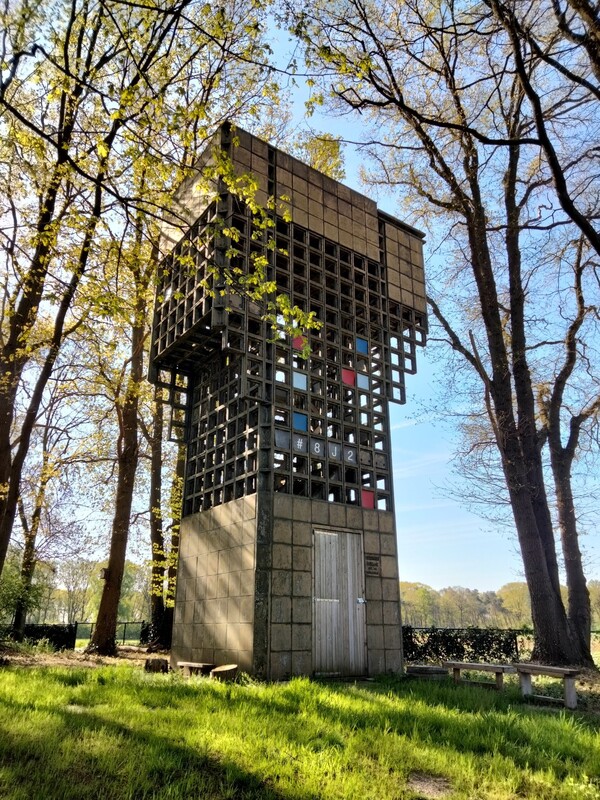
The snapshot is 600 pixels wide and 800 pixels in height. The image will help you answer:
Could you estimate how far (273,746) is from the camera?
3.87 metres

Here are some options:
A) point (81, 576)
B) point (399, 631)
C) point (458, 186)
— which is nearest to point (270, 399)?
point (399, 631)

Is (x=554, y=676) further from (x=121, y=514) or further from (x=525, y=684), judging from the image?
(x=121, y=514)

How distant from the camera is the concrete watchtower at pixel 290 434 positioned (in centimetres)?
798

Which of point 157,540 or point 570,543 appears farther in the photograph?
point 157,540

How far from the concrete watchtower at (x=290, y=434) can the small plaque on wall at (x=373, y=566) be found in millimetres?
31

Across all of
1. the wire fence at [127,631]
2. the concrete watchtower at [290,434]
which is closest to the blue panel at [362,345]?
the concrete watchtower at [290,434]

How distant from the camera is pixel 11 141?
704 centimetres

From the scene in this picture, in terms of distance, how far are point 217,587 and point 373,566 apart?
2.50m

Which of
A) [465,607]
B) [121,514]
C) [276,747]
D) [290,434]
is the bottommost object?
[465,607]

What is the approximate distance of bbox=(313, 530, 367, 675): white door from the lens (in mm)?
8070

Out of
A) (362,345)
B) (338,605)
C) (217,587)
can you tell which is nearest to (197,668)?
(217,587)

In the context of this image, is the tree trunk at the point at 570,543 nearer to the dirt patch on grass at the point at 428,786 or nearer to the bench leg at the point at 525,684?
the bench leg at the point at 525,684

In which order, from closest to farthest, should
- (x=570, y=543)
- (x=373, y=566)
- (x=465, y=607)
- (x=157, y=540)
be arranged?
(x=373, y=566) → (x=570, y=543) → (x=157, y=540) → (x=465, y=607)

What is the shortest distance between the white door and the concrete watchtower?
0.08ft
